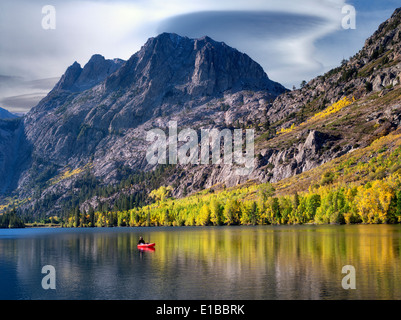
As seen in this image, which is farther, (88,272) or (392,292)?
(88,272)

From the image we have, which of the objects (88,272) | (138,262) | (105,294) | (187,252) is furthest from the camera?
(187,252)

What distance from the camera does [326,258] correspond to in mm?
67812
